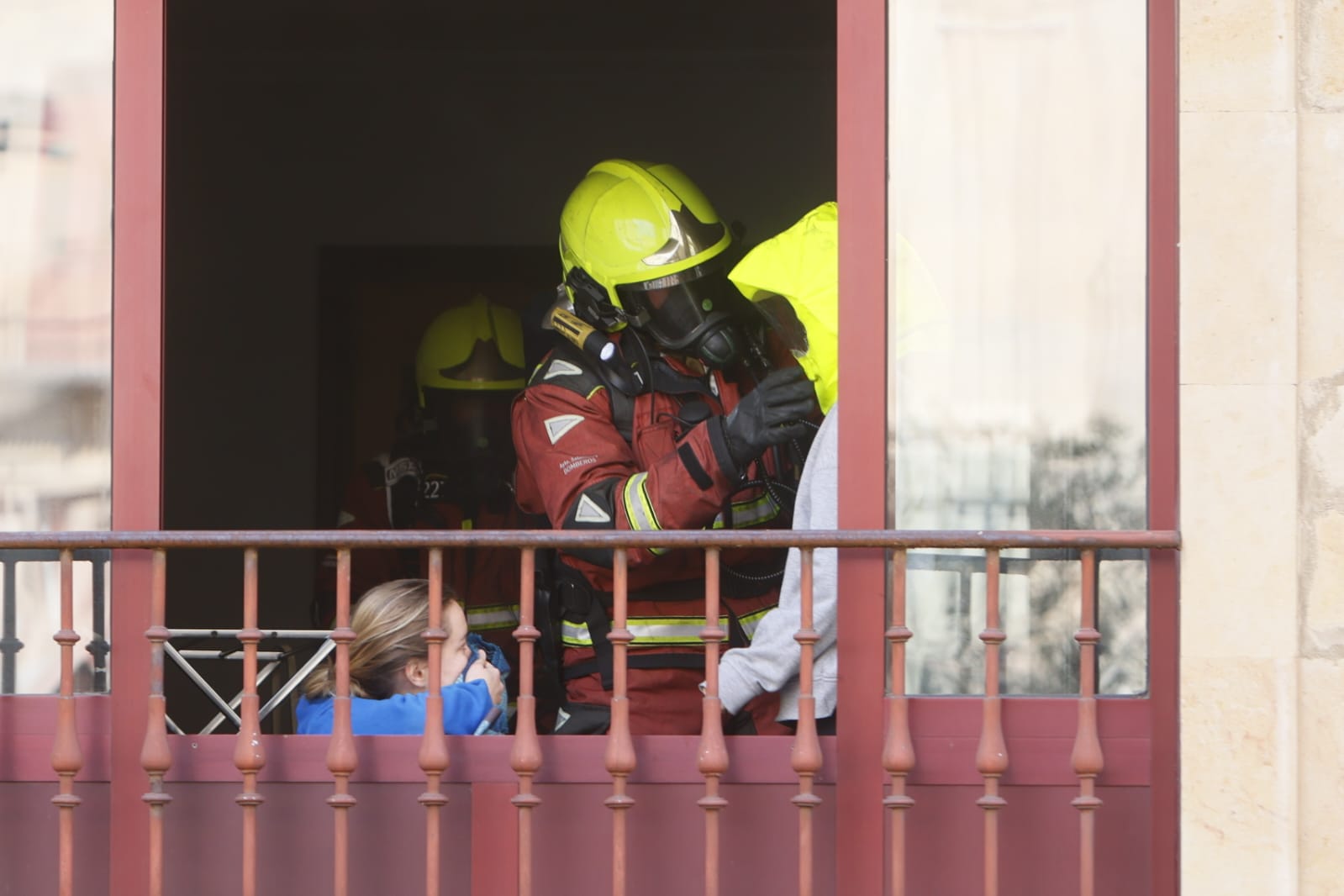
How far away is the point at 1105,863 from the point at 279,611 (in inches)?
176

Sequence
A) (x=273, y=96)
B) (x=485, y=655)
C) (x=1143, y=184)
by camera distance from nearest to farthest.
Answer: (x=1143, y=184) → (x=485, y=655) → (x=273, y=96)

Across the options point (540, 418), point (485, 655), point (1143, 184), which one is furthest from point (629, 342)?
point (1143, 184)

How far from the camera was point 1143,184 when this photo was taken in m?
3.12

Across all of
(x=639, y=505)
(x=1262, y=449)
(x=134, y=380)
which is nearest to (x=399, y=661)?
(x=639, y=505)

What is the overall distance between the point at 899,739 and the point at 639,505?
802mm

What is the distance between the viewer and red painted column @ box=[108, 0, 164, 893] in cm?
314

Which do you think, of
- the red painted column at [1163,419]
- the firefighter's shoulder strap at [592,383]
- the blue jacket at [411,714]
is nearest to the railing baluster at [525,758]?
the blue jacket at [411,714]

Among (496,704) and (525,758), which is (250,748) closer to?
(525,758)

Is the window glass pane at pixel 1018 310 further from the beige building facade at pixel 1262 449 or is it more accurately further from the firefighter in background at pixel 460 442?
the firefighter in background at pixel 460 442

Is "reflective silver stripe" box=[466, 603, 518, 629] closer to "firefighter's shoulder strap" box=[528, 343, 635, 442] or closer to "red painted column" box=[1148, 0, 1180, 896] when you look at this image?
"firefighter's shoulder strap" box=[528, 343, 635, 442]

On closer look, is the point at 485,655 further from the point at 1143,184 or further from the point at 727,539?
the point at 1143,184

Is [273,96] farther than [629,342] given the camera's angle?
Yes

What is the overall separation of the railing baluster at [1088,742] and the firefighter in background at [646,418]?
0.80m

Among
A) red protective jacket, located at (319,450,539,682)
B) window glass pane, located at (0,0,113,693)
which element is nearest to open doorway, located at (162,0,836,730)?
red protective jacket, located at (319,450,539,682)
